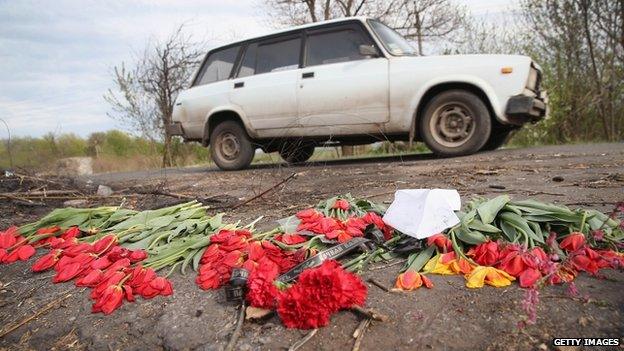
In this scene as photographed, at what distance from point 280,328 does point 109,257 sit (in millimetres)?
960

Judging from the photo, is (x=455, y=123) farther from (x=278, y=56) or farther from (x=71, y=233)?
(x=71, y=233)

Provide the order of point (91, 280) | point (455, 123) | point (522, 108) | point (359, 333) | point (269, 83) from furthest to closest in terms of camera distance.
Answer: point (269, 83), point (455, 123), point (522, 108), point (91, 280), point (359, 333)

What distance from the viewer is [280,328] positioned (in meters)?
1.32

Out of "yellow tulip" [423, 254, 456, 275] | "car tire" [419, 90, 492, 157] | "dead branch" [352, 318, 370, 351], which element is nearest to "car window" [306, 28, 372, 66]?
"car tire" [419, 90, 492, 157]

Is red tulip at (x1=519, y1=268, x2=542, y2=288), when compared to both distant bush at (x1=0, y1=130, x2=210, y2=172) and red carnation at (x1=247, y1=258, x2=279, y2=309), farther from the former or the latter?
distant bush at (x1=0, y1=130, x2=210, y2=172)

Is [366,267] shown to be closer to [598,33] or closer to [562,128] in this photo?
[562,128]

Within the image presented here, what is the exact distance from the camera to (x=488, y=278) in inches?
55.6

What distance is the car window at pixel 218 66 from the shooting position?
6402 mm

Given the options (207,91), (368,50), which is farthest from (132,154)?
(368,50)

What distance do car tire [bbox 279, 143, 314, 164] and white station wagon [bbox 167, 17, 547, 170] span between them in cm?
3

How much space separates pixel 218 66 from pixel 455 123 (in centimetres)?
373

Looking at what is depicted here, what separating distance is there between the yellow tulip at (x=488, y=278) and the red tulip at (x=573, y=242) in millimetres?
276

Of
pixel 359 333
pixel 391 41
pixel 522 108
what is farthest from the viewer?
pixel 391 41

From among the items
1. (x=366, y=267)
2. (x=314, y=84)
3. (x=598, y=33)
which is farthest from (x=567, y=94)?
(x=366, y=267)
